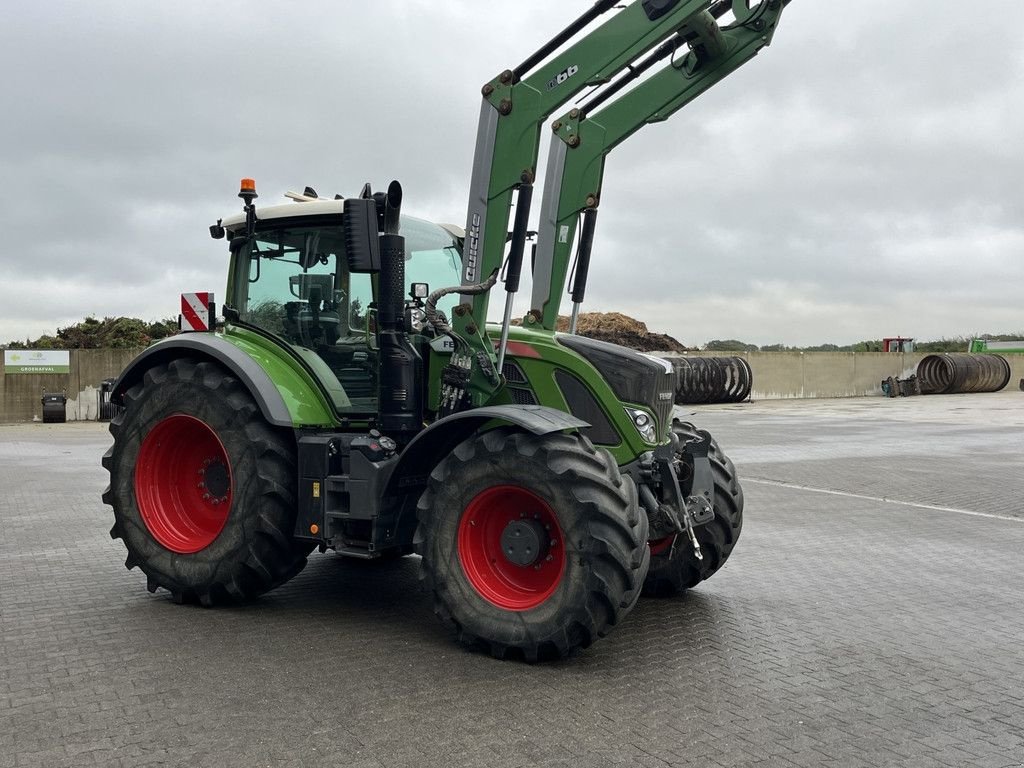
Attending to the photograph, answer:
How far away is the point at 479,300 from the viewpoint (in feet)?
18.7

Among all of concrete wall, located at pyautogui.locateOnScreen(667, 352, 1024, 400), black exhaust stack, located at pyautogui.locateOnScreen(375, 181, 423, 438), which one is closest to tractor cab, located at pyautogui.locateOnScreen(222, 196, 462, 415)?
black exhaust stack, located at pyautogui.locateOnScreen(375, 181, 423, 438)

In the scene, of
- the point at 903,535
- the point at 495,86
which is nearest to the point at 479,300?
the point at 495,86

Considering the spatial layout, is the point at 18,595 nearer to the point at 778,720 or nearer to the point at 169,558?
the point at 169,558

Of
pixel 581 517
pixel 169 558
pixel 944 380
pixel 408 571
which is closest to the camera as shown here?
pixel 581 517

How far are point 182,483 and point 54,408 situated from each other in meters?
21.4

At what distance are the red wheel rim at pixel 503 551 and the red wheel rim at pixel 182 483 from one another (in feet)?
6.27

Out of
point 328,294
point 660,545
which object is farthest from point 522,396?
point 328,294

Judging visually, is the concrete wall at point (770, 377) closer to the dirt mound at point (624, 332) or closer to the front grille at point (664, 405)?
the dirt mound at point (624, 332)

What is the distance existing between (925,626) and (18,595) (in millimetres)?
5736

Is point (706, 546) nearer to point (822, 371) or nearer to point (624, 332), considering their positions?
point (624, 332)

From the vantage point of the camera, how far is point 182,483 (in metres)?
6.61

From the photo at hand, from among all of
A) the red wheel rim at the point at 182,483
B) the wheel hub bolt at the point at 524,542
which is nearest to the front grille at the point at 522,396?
the wheel hub bolt at the point at 524,542

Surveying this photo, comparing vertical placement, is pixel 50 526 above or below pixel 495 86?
below

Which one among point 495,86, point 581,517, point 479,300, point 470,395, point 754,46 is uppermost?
point 754,46
